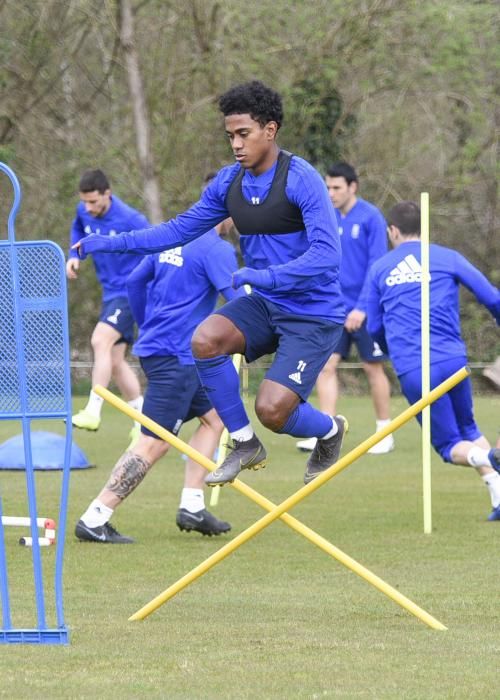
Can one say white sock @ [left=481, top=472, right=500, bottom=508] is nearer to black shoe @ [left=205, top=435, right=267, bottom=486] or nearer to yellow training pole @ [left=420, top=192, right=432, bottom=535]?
yellow training pole @ [left=420, top=192, right=432, bottom=535]

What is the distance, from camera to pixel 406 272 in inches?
376

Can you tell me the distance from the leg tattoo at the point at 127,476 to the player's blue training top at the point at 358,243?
4.89 m

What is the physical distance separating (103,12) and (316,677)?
21.4 m

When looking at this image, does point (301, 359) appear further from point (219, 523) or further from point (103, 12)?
point (103, 12)

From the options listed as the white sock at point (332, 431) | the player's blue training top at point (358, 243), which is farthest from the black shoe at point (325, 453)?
the player's blue training top at point (358, 243)

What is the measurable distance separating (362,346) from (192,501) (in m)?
5.15

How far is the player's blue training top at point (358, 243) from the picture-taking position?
13.3 meters

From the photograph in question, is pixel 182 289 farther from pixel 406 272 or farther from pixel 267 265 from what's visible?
pixel 267 265

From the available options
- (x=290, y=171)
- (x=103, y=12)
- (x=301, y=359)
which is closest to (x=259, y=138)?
(x=290, y=171)

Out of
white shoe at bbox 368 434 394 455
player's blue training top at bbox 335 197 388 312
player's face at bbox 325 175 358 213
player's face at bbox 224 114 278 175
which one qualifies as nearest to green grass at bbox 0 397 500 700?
player's face at bbox 224 114 278 175

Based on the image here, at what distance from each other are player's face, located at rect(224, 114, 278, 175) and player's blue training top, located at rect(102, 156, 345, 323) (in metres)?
0.06

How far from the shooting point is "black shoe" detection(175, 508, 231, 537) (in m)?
9.03

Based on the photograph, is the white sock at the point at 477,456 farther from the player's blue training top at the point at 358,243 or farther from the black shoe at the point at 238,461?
the player's blue training top at the point at 358,243

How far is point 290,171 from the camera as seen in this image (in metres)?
6.31
